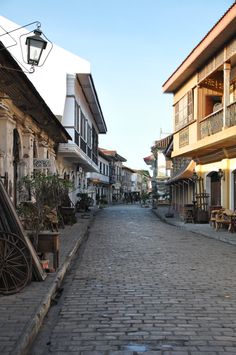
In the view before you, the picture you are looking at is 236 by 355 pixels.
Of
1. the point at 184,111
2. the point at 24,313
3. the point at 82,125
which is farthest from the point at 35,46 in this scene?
the point at 82,125

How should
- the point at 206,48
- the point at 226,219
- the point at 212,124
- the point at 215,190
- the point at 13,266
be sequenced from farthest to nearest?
the point at 215,190 < the point at 212,124 < the point at 226,219 < the point at 206,48 < the point at 13,266

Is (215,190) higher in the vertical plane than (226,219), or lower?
higher

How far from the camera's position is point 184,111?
2242cm

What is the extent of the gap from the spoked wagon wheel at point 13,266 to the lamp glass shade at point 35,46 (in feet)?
12.7

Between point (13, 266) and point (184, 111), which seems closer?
point (13, 266)

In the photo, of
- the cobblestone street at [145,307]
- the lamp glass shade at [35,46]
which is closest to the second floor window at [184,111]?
the cobblestone street at [145,307]

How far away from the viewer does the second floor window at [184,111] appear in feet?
70.0

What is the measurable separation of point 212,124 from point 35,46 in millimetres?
10541

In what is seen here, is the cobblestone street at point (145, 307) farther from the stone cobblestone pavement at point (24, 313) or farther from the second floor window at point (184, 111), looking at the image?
the second floor window at point (184, 111)

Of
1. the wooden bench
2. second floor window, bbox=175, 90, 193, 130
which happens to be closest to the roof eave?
second floor window, bbox=175, 90, 193, 130

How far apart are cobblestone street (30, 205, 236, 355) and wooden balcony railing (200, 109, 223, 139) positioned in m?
7.06

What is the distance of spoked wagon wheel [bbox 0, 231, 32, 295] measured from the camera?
6.31m

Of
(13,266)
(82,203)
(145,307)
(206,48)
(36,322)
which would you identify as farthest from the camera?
(82,203)

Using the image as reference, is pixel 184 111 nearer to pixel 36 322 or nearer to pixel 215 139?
pixel 215 139
